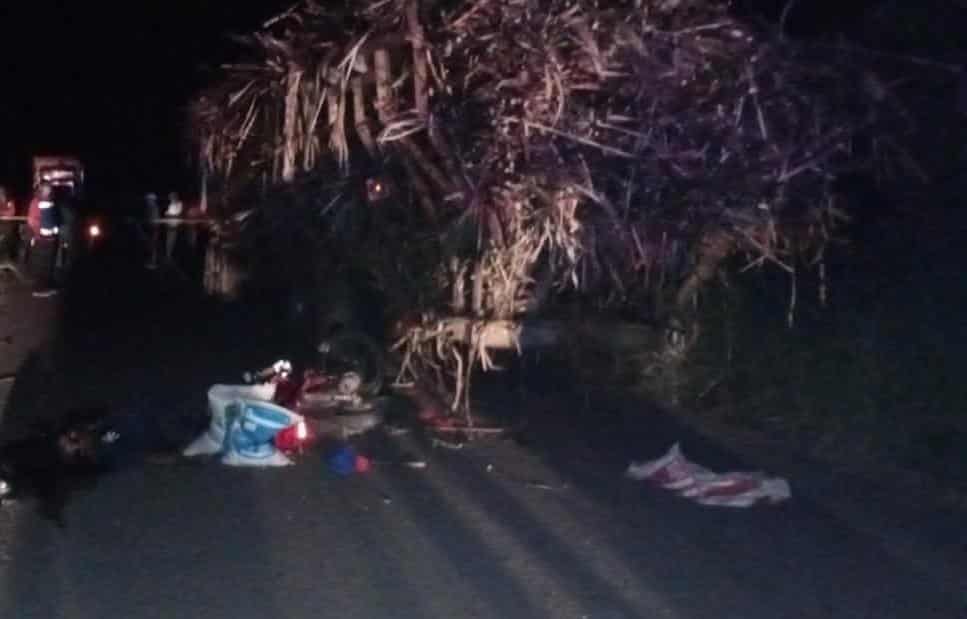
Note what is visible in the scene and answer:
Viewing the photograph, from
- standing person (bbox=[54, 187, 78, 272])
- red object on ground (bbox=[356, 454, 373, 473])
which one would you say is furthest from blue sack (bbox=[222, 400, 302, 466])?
standing person (bbox=[54, 187, 78, 272])

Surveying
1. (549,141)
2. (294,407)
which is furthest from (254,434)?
(549,141)

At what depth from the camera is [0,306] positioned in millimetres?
23562

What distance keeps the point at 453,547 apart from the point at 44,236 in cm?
2073

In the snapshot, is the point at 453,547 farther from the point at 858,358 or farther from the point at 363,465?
the point at 858,358

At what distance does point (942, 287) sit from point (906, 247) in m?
0.57

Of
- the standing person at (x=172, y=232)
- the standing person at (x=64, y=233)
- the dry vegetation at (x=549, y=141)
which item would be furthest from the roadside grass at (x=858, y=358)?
the standing person at (x=172, y=232)

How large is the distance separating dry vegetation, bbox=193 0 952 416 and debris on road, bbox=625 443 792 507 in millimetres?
1822

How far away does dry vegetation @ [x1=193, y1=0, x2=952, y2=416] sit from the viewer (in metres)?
12.9

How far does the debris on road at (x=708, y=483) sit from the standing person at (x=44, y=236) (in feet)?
55.6

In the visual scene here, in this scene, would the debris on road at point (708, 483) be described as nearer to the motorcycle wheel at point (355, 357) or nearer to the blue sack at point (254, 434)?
the blue sack at point (254, 434)

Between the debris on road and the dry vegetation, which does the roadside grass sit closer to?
the dry vegetation

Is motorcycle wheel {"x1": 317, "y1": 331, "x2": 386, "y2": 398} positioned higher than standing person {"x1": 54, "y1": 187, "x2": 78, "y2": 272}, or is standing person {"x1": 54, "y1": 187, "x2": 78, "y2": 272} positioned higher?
standing person {"x1": 54, "y1": 187, "x2": 78, "y2": 272}

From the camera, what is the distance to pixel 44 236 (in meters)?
29.8

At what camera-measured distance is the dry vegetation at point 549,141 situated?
42.5 feet
